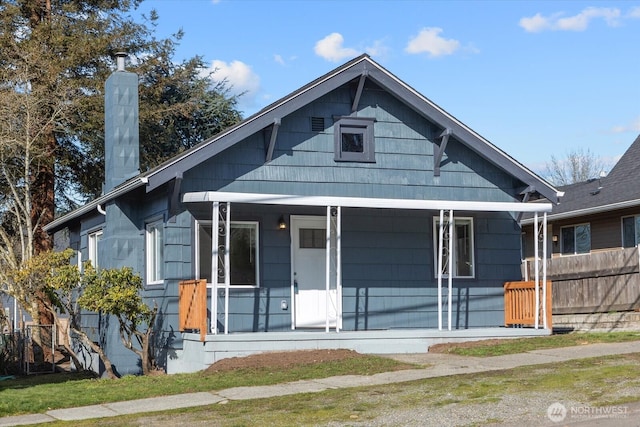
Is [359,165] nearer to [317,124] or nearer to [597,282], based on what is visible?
[317,124]

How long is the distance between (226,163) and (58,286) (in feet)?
12.1

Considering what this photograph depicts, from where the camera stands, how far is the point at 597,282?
2070 centimetres

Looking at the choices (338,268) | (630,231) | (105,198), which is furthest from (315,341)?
(630,231)

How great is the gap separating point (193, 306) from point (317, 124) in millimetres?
4401

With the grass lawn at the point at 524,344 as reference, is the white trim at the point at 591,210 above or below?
above

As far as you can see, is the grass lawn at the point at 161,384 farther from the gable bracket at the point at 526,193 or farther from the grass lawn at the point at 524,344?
the gable bracket at the point at 526,193

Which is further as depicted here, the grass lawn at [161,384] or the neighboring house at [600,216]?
the neighboring house at [600,216]

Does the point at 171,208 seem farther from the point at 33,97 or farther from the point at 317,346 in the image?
the point at 33,97

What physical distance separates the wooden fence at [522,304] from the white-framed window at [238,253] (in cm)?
518

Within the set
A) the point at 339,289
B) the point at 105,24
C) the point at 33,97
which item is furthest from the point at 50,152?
the point at 339,289

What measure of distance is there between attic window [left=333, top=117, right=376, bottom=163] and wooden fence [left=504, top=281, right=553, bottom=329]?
386 centimetres

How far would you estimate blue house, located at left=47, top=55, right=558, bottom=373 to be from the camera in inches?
611

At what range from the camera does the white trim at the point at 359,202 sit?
48.1 ft

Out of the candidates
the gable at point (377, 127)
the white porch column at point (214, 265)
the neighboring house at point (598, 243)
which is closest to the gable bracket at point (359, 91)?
the gable at point (377, 127)
